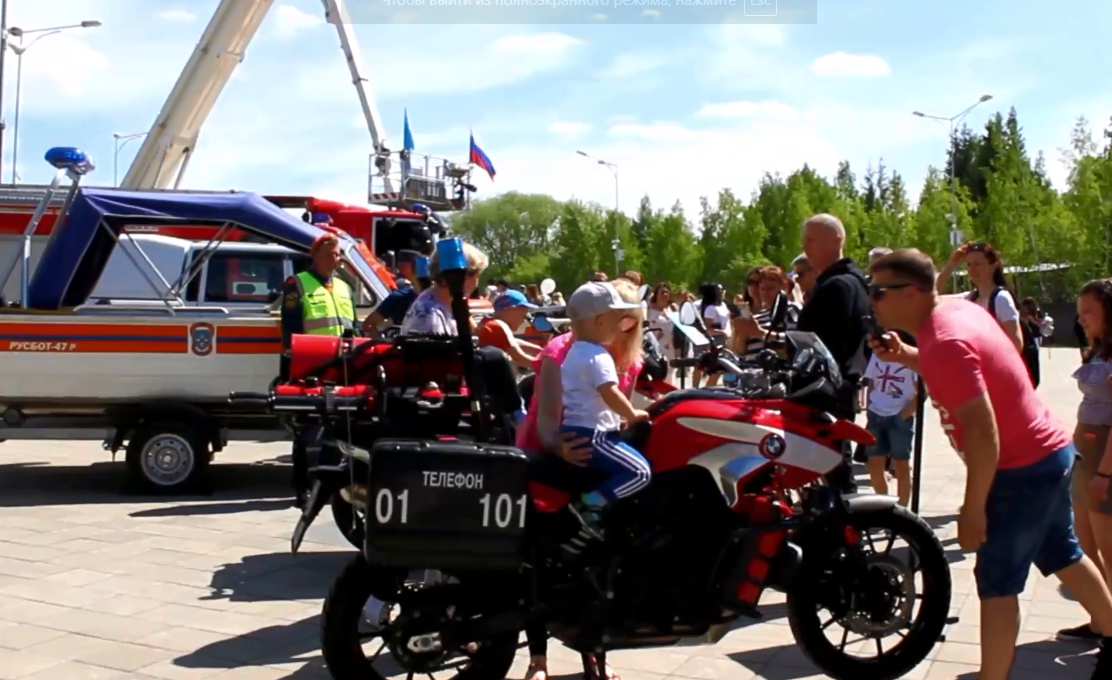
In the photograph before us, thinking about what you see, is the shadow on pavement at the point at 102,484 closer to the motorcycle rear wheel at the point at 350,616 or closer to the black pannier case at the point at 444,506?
the motorcycle rear wheel at the point at 350,616

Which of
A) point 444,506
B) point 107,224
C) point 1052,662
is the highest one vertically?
point 107,224

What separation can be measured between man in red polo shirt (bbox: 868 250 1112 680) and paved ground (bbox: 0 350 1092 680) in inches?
33.4

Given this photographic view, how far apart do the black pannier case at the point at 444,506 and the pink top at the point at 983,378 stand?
4.87 feet

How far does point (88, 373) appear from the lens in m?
9.18

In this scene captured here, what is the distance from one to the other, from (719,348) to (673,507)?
752 mm

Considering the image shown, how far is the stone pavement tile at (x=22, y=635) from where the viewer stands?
548 centimetres

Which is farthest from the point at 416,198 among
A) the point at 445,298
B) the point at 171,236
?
the point at 445,298

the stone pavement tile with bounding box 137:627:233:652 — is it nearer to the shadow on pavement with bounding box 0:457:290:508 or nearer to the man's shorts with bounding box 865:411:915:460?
the shadow on pavement with bounding box 0:457:290:508

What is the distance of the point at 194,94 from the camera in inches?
771

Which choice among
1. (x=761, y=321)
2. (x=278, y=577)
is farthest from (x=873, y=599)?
(x=278, y=577)

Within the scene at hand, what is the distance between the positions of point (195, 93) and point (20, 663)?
51.9ft

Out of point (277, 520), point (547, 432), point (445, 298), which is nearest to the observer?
point (547, 432)

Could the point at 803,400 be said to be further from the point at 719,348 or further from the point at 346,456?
the point at 346,456

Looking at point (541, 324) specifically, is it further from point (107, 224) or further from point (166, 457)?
point (107, 224)
